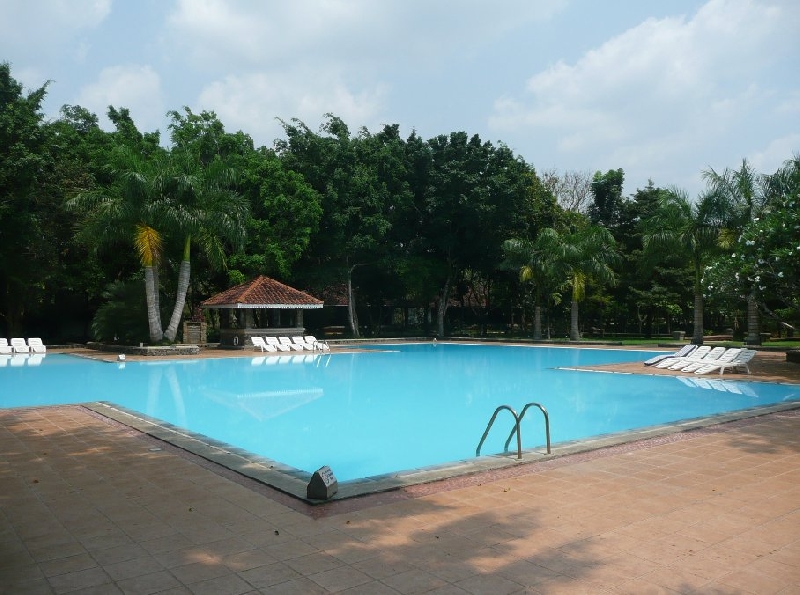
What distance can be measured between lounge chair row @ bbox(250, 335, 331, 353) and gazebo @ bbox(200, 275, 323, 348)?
4.40 feet

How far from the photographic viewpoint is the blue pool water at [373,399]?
30.8 ft

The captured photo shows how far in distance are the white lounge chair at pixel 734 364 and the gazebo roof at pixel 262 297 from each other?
17.7 meters

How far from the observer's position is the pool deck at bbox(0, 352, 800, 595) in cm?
375

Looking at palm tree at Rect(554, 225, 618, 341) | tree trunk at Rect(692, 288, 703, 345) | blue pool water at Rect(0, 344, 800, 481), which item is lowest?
blue pool water at Rect(0, 344, 800, 481)

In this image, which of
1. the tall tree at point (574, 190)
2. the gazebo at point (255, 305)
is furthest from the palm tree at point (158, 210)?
the tall tree at point (574, 190)

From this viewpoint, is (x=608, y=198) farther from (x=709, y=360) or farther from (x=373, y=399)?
(x=373, y=399)

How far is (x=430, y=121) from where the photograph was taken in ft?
107

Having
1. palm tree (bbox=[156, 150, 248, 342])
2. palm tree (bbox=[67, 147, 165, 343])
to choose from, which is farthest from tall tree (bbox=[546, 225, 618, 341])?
palm tree (bbox=[67, 147, 165, 343])

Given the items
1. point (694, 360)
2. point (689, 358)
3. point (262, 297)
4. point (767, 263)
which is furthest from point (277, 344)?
point (767, 263)

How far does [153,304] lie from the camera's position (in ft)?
84.7

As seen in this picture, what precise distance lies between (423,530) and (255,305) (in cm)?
2386

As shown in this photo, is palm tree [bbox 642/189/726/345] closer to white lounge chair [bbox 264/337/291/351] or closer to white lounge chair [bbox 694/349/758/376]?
white lounge chair [bbox 694/349/758/376]

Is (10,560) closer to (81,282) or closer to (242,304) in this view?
(242,304)

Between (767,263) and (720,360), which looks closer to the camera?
(767,263)
